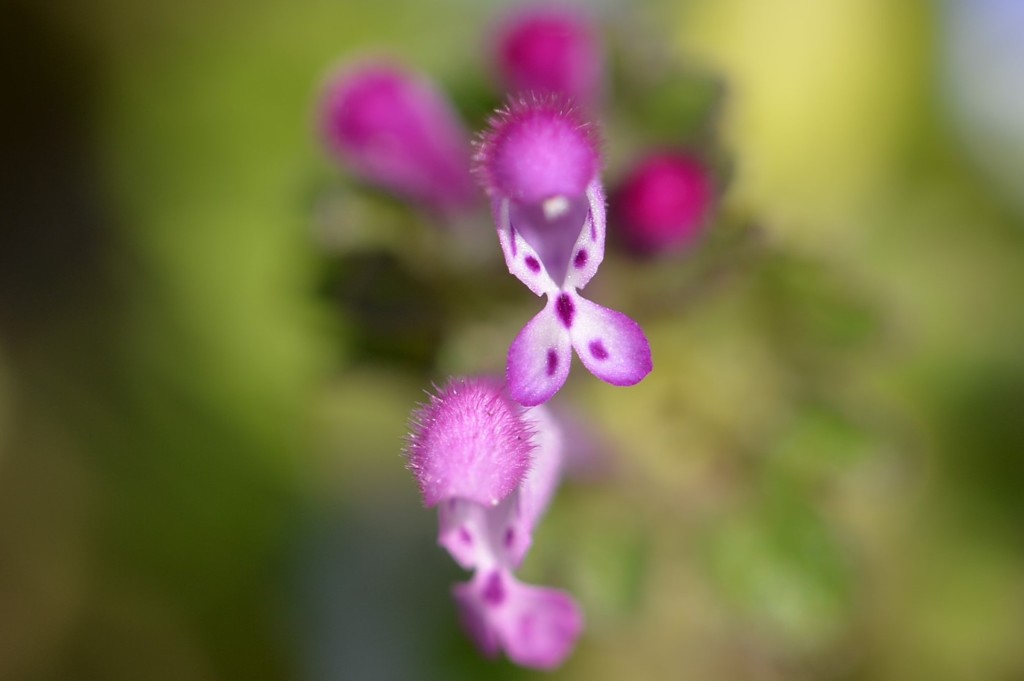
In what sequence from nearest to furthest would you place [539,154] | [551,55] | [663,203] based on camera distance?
[539,154] < [663,203] < [551,55]

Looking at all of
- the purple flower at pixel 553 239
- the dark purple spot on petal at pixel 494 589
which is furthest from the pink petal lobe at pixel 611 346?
the dark purple spot on petal at pixel 494 589

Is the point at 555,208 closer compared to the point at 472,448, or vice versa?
the point at 472,448

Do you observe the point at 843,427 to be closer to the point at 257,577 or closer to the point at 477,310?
the point at 477,310

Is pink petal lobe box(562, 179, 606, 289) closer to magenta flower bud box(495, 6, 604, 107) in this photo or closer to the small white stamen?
the small white stamen

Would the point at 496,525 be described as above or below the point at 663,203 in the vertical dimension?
below

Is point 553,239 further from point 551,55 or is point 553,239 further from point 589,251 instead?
point 551,55

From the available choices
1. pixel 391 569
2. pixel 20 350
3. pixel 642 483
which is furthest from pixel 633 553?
pixel 20 350

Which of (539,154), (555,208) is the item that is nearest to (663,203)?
(555,208)
